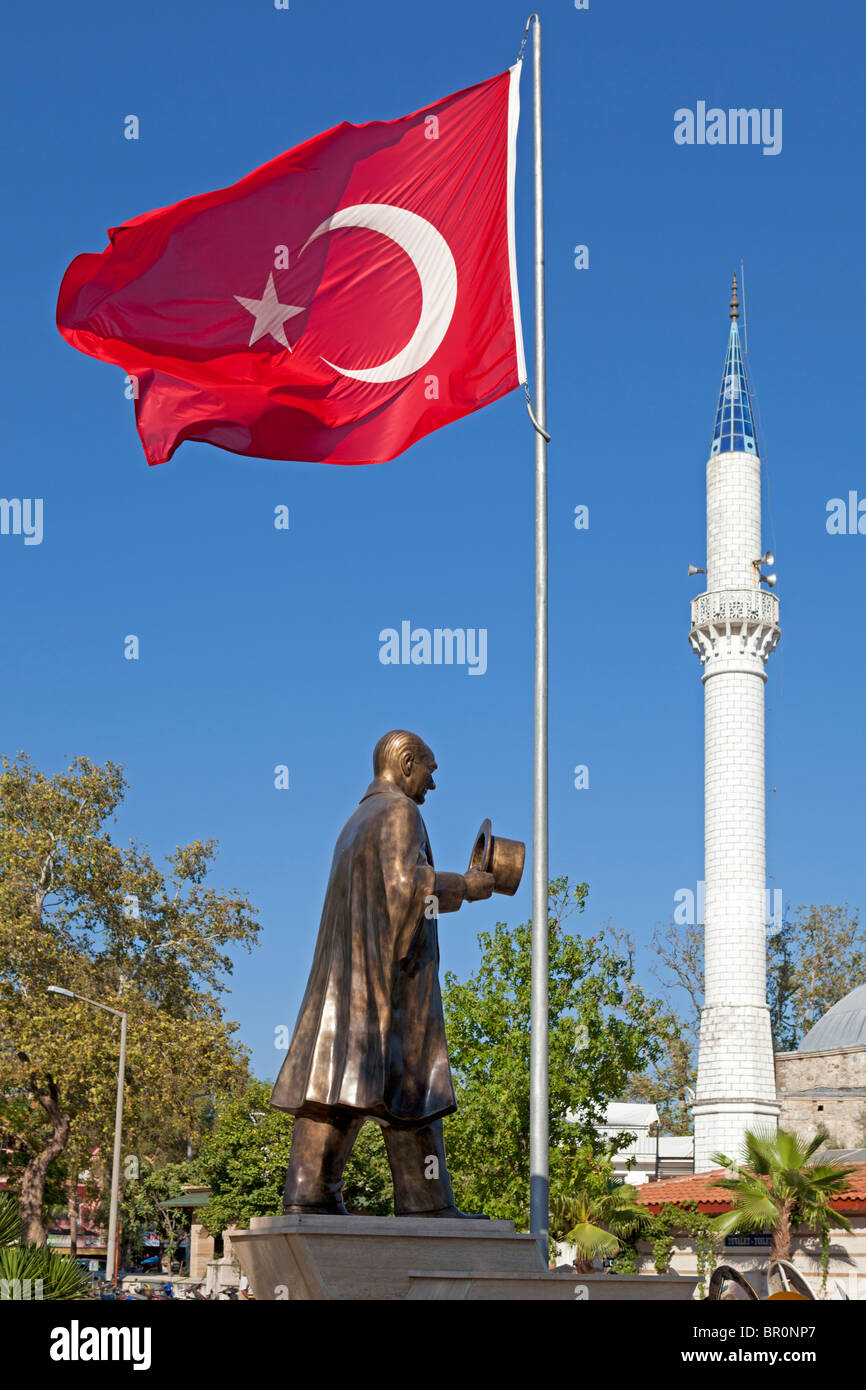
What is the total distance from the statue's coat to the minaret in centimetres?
4227

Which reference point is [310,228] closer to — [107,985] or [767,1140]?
[767,1140]

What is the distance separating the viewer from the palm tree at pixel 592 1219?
27375 millimetres

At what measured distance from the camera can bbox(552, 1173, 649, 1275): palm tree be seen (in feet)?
89.8

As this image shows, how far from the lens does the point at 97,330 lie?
1234 cm

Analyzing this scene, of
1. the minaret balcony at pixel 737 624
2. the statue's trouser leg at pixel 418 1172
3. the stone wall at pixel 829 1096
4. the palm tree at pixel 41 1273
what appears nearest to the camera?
the statue's trouser leg at pixel 418 1172

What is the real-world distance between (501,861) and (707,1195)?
3032 centimetres

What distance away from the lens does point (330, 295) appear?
41.9 feet

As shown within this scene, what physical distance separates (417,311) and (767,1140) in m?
20.7

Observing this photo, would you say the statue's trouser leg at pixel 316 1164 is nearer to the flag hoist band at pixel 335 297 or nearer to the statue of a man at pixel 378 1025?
the statue of a man at pixel 378 1025

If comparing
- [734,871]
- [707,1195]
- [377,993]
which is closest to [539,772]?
[377,993]

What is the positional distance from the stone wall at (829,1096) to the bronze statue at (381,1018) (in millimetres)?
47093

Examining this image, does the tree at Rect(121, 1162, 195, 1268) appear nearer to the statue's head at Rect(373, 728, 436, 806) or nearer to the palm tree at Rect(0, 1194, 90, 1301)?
the palm tree at Rect(0, 1194, 90, 1301)

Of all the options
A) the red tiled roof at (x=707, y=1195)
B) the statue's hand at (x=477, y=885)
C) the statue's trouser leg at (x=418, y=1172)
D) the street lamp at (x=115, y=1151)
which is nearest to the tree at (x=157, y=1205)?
the red tiled roof at (x=707, y=1195)

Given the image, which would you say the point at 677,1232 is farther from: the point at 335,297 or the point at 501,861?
the point at 501,861
